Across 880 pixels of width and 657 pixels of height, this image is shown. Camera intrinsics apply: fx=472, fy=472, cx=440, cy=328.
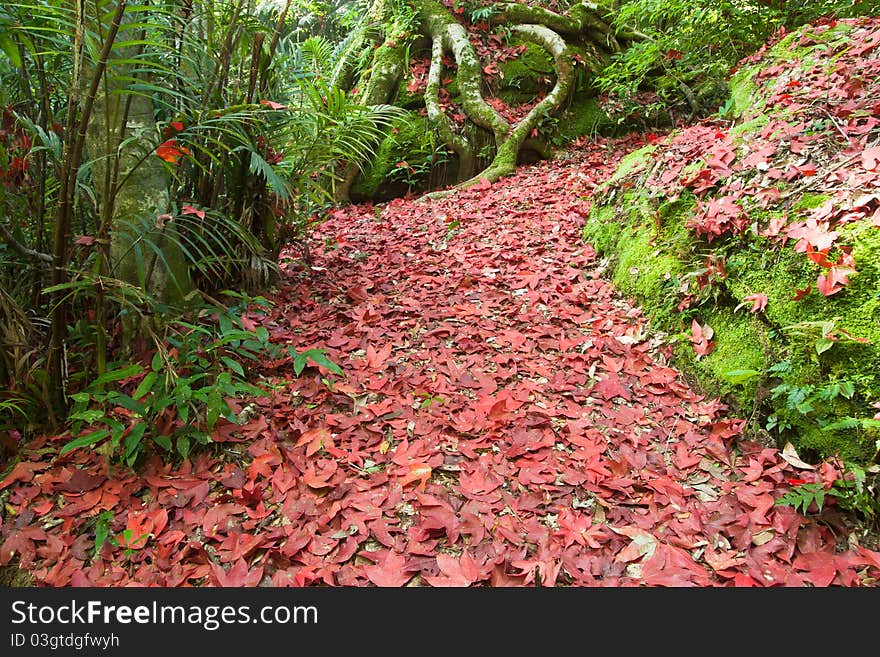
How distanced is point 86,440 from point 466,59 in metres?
6.49

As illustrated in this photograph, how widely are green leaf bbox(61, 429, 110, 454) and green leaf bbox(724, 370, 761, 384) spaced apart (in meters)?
2.77

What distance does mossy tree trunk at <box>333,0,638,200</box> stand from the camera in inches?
244

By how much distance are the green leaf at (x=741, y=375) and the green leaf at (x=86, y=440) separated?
2.77m

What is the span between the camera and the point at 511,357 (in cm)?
281

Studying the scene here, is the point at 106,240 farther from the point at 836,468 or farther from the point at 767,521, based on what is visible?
the point at 836,468

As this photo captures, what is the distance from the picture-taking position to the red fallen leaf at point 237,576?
1647 millimetres

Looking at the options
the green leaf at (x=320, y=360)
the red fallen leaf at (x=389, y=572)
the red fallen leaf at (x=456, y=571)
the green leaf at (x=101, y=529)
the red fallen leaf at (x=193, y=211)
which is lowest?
the red fallen leaf at (x=456, y=571)

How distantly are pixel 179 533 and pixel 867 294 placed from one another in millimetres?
2942

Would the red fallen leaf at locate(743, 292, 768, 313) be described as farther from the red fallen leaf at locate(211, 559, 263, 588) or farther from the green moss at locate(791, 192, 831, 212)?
the red fallen leaf at locate(211, 559, 263, 588)

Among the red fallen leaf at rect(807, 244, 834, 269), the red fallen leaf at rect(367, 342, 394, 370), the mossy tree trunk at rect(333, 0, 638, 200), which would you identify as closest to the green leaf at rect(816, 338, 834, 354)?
the red fallen leaf at rect(807, 244, 834, 269)

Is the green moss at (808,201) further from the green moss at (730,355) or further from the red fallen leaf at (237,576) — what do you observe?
the red fallen leaf at (237,576)

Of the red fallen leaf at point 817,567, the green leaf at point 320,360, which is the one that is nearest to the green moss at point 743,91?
the red fallen leaf at point 817,567

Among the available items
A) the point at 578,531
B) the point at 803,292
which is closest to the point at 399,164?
the point at 803,292

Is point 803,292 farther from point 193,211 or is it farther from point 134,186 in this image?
point 134,186
